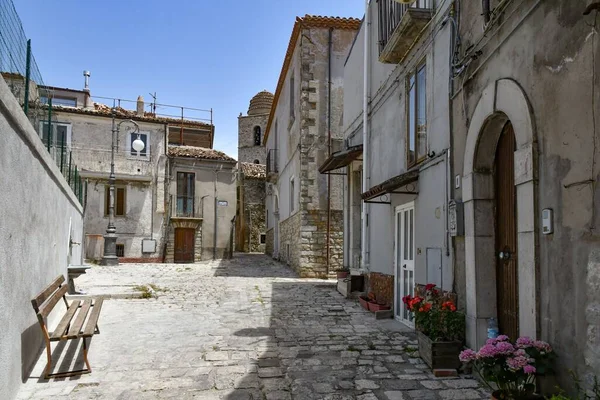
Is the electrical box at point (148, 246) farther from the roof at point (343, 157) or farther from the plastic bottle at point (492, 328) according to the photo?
the plastic bottle at point (492, 328)

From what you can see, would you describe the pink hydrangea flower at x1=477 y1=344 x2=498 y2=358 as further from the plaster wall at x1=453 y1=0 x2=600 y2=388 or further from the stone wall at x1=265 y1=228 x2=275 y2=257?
the stone wall at x1=265 y1=228 x2=275 y2=257

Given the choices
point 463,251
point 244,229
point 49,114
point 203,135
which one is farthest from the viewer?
point 244,229

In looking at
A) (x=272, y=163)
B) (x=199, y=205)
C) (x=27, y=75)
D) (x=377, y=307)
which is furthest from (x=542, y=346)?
(x=199, y=205)

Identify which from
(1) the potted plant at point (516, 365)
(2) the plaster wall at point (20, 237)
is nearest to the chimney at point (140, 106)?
(2) the plaster wall at point (20, 237)

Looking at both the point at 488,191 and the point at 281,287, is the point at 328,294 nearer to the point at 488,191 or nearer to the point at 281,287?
the point at 281,287

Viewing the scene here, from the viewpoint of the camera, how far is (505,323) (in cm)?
461

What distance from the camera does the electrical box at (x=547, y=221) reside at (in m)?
3.44

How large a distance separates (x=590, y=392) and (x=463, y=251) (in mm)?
2381

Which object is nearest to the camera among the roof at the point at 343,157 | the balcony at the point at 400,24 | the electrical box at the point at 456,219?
the electrical box at the point at 456,219

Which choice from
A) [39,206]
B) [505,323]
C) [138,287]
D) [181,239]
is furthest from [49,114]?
[181,239]

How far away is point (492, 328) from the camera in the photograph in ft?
15.1

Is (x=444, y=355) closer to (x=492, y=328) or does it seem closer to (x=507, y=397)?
(x=492, y=328)

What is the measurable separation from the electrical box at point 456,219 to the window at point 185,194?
2173 cm

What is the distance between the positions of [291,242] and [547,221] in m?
14.8
